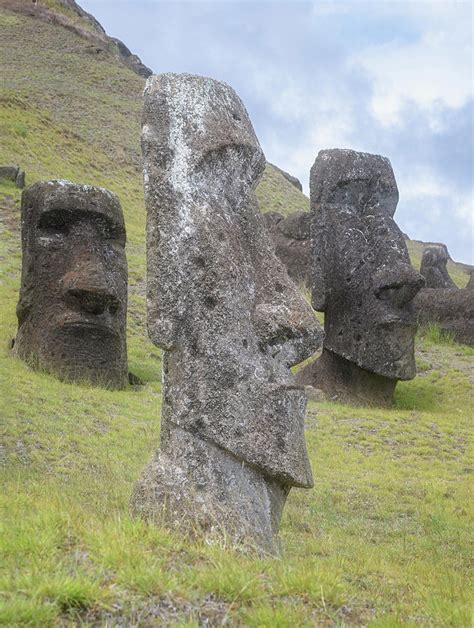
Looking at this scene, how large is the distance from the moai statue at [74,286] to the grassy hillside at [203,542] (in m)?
0.40

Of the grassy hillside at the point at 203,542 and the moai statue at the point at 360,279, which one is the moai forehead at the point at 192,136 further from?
the moai statue at the point at 360,279

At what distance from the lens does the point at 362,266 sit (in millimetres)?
12727

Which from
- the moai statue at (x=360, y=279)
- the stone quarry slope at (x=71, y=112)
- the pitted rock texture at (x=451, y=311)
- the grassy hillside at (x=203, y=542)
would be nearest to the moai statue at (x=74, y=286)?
the grassy hillside at (x=203, y=542)

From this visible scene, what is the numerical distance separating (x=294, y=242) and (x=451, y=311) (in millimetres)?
4811

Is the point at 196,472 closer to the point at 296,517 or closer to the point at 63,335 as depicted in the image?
the point at 296,517

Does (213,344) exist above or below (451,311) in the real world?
below

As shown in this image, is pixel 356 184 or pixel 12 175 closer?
pixel 356 184

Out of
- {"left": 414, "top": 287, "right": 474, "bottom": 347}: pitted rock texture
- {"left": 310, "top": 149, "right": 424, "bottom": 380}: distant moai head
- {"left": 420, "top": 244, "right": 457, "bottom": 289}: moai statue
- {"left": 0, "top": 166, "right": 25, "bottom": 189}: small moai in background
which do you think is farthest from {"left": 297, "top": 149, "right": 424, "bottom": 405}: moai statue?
{"left": 0, "top": 166, "right": 25, "bottom": 189}: small moai in background

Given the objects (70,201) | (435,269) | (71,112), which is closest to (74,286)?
(70,201)

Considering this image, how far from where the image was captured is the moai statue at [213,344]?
5.13 metres

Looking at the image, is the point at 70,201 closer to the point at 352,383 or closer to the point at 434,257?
the point at 352,383

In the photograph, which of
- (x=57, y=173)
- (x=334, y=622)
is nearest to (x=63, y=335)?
(x=334, y=622)

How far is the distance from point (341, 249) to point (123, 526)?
892cm

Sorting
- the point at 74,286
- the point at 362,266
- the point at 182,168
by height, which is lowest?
the point at 74,286
